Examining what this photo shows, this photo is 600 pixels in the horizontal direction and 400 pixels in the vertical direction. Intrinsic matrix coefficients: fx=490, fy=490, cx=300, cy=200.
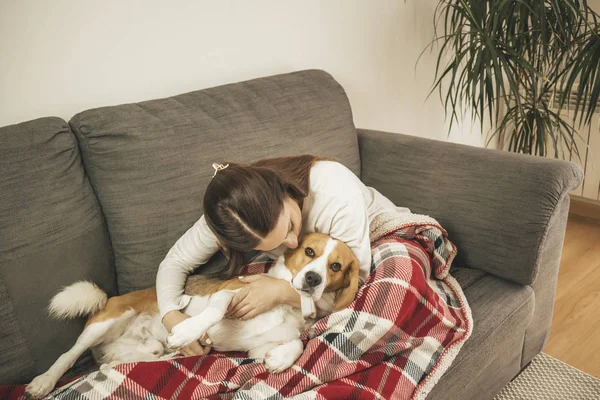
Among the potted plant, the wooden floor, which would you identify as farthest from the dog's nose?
the potted plant

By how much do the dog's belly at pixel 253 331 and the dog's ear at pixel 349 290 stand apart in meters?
0.14

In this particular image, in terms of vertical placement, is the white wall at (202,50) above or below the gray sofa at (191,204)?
above

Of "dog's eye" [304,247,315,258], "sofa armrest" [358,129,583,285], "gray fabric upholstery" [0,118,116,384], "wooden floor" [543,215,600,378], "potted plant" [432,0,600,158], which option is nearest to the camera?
"gray fabric upholstery" [0,118,116,384]

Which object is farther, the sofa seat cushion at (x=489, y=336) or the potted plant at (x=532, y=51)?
the potted plant at (x=532, y=51)

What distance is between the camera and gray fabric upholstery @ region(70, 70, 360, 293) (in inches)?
53.7

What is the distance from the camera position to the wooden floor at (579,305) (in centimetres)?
176

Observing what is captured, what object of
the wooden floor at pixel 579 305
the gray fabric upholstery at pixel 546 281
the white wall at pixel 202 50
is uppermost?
the white wall at pixel 202 50

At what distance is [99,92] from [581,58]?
1.81 meters

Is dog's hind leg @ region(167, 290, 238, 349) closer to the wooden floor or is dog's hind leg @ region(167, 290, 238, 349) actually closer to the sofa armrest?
the sofa armrest

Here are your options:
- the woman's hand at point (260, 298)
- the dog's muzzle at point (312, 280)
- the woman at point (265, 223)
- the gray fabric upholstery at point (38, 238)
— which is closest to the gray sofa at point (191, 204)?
the gray fabric upholstery at point (38, 238)

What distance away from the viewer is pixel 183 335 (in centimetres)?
113

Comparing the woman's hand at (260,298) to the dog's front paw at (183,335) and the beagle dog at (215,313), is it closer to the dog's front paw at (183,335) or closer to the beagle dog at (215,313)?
the beagle dog at (215,313)

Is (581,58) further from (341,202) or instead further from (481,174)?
(341,202)

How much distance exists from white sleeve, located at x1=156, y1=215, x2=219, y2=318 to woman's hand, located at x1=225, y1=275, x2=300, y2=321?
5.9 inches
